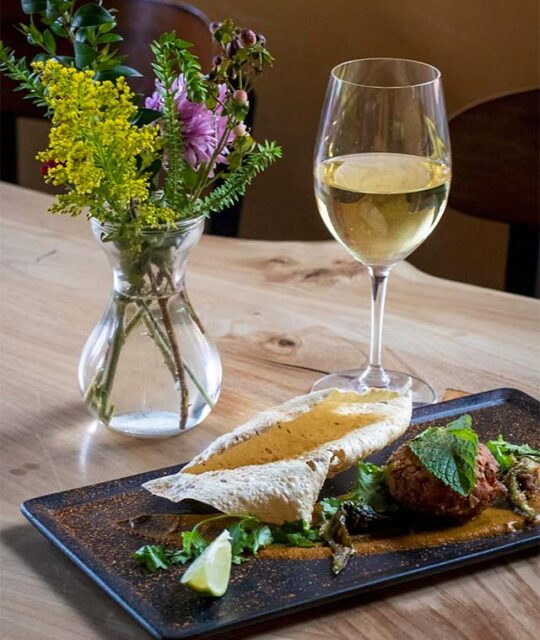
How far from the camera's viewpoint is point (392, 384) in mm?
1123

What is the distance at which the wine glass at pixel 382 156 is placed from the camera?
39.9 inches

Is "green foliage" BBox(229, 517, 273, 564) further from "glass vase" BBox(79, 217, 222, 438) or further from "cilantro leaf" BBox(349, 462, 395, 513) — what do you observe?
"glass vase" BBox(79, 217, 222, 438)

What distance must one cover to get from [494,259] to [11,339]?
151 cm

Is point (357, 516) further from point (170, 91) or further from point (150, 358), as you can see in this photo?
point (170, 91)

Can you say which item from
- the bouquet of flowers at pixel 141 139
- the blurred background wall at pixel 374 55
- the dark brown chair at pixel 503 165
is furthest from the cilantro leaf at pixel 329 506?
the blurred background wall at pixel 374 55

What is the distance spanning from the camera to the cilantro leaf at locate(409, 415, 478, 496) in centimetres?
83

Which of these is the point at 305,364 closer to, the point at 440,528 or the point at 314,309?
the point at 314,309

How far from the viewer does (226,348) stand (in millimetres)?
1213

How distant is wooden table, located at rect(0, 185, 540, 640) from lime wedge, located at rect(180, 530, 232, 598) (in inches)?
1.7

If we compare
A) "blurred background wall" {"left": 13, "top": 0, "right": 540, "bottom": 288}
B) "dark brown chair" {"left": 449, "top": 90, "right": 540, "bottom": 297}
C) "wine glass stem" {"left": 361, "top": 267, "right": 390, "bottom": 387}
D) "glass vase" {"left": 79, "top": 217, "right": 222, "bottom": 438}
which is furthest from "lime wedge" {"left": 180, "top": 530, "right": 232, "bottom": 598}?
"blurred background wall" {"left": 13, "top": 0, "right": 540, "bottom": 288}

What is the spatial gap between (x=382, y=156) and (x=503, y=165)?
2.65 feet

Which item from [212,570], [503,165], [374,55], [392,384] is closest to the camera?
[212,570]

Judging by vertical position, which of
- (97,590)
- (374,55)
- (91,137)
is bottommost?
(97,590)

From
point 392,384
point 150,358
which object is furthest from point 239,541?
point 392,384
